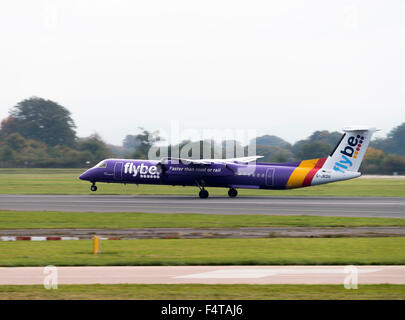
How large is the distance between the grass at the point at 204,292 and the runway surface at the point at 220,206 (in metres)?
20.7

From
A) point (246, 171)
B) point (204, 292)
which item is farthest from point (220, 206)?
point (204, 292)

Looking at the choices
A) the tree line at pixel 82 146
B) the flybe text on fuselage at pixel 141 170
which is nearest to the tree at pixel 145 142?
the tree line at pixel 82 146

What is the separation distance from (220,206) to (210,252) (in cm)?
1946

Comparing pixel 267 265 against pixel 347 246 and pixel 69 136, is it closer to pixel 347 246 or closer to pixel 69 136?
pixel 347 246

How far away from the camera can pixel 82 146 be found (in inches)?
3748

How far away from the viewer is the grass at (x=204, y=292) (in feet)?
41.0

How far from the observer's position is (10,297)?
485 inches

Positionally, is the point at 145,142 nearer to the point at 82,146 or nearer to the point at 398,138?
the point at 82,146

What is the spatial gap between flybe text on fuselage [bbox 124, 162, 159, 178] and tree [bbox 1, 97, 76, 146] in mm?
80227

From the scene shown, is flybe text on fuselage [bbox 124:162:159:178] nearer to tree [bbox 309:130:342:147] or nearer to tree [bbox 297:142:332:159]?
tree [bbox 297:142:332:159]

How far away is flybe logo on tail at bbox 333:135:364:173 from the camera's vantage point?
44625mm

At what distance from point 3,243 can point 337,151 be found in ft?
97.5

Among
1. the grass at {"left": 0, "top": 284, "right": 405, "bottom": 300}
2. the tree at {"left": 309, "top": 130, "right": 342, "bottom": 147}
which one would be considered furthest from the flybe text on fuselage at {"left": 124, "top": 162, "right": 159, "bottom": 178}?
the tree at {"left": 309, "top": 130, "right": 342, "bottom": 147}
